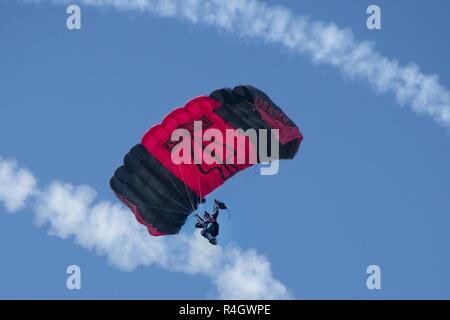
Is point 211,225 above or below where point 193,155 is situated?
below

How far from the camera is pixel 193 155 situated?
44.8m

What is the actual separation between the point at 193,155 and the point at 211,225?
2.43 m

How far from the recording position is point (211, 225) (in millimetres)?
43875

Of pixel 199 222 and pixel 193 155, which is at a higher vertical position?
pixel 193 155

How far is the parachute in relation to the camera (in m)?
44.1

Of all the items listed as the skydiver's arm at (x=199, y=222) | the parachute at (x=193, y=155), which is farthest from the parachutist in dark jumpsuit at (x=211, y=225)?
the parachute at (x=193, y=155)

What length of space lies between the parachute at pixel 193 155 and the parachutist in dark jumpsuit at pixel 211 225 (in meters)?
0.87

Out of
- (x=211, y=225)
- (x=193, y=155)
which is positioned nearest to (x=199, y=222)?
(x=211, y=225)

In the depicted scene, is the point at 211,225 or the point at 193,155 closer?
the point at 211,225

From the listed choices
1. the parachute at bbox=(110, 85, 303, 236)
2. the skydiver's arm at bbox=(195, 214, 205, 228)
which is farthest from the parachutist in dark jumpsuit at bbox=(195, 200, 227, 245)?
the parachute at bbox=(110, 85, 303, 236)

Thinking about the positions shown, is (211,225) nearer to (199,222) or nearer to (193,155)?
(199,222)
